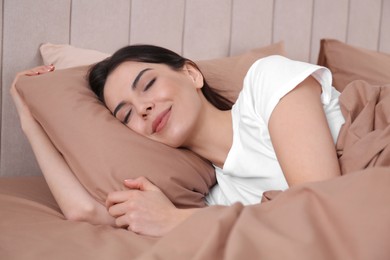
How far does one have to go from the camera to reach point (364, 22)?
6.49ft

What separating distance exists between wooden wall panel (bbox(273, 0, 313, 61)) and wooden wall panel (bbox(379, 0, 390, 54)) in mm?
364

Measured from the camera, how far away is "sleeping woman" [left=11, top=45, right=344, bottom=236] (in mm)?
977

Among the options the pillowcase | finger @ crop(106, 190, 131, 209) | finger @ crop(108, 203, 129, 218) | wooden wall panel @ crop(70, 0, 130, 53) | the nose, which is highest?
Result: wooden wall panel @ crop(70, 0, 130, 53)

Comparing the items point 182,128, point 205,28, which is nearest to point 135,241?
point 182,128

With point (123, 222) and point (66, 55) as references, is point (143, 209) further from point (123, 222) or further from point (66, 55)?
point (66, 55)

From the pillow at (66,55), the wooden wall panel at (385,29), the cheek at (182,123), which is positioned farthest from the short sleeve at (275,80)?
the wooden wall panel at (385,29)

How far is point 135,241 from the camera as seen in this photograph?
86 cm

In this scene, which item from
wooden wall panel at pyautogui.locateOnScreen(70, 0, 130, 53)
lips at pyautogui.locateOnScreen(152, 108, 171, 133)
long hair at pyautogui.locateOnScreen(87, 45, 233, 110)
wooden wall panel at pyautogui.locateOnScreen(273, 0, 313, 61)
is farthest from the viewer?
wooden wall panel at pyautogui.locateOnScreen(273, 0, 313, 61)

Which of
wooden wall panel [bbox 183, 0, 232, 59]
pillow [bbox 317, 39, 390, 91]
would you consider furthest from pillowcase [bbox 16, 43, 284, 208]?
pillow [bbox 317, 39, 390, 91]

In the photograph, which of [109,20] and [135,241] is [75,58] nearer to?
[109,20]

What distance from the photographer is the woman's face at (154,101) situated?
43.5 inches

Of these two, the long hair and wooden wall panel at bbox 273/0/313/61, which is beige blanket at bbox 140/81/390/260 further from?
wooden wall panel at bbox 273/0/313/61

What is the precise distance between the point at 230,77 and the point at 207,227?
0.84 m

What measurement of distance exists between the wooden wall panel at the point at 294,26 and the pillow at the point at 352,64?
0.17 metres
